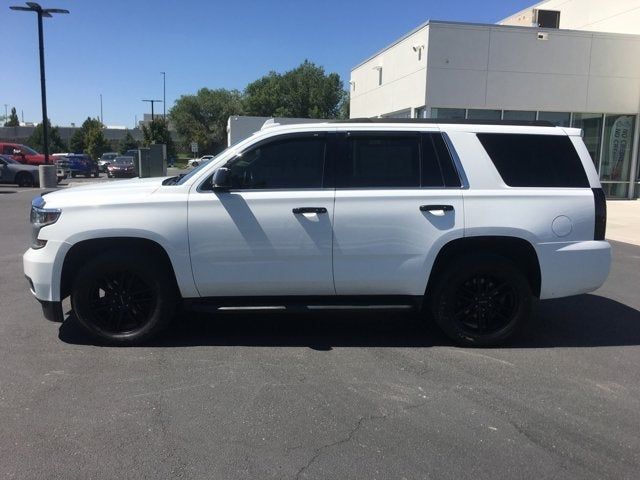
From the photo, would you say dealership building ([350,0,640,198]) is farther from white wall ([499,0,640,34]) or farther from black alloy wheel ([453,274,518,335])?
black alloy wheel ([453,274,518,335])

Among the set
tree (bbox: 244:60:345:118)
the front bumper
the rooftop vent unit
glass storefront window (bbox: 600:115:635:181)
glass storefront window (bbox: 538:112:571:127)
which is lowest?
the front bumper

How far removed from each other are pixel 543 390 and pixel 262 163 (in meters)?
2.93

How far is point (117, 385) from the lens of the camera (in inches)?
162

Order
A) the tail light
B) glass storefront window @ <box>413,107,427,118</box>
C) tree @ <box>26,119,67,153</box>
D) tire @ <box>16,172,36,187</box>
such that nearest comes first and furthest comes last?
the tail light < glass storefront window @ <box>413,107,427,118</box> < tire @ <box>16,172,36,187</box> < tree @ <box>26,119,67,153</box>

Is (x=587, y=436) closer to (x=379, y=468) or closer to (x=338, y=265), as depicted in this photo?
(x=379, y=468)

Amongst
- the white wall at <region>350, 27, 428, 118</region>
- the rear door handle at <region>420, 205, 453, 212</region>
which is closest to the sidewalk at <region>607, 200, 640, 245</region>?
the white wall at <region>350, 27, 428, 118</region>

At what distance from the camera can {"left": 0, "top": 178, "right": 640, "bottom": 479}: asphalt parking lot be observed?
3.15 metres

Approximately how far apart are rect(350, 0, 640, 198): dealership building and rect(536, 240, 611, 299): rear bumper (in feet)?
45.8

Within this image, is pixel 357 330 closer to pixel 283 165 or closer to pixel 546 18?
pixel 283 165

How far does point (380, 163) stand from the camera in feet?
16.1

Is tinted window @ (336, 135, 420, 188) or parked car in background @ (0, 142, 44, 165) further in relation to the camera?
parked car in background @ (0, 142, 44, 165)

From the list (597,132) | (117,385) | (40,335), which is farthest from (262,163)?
(597,132)

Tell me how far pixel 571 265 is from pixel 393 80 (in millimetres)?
17475

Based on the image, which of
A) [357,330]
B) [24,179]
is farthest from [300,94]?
[357,330]
